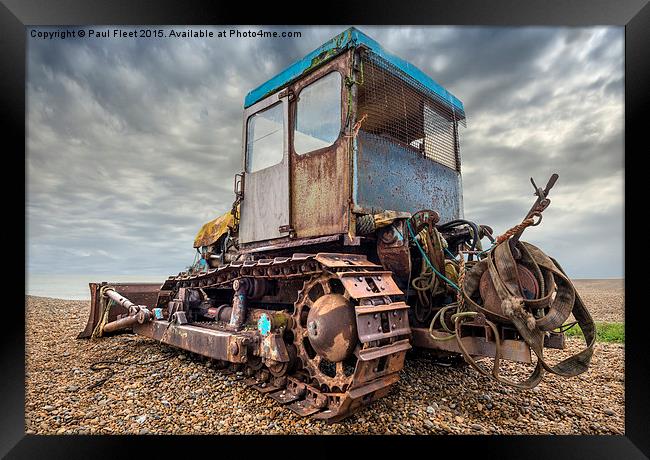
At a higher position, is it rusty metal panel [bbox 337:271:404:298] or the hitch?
the hitch

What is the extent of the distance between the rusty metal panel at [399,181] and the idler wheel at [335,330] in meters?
1.04

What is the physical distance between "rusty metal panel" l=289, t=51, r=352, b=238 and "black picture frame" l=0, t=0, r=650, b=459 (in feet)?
3.54

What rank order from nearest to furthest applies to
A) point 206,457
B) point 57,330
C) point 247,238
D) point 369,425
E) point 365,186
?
point 206,457 → point 369,425 → point 365,186 → point 247,238 → point 57,330

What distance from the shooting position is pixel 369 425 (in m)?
2.94

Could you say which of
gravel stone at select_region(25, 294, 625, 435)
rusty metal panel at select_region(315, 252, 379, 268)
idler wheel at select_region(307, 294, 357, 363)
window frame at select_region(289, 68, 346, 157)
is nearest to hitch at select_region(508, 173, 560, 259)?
gravel stone at select_region(25, 294, 625, 435)

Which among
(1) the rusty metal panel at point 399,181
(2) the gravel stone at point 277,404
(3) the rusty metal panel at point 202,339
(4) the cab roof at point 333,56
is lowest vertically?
(2) the gravel stone at point 277,404

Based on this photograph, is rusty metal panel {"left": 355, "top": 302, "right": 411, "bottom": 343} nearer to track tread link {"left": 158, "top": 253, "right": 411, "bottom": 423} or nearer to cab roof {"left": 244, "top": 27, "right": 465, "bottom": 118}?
track tread link {"left": 158, "top": 253, "right": 411, "bottom": 423}

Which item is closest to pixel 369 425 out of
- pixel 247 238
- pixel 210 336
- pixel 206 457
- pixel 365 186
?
pixel 206 457

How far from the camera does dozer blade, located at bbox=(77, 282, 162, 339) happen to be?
5.70m

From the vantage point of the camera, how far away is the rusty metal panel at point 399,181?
361 cm

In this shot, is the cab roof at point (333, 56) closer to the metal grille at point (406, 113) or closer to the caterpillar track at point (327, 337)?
the metal grille at point (406, 113)

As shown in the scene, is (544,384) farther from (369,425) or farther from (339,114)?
(339,114)

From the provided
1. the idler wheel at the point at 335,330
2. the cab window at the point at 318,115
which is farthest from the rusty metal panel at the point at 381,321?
the cab window at the point at 318,115

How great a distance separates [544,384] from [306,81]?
4125mm
